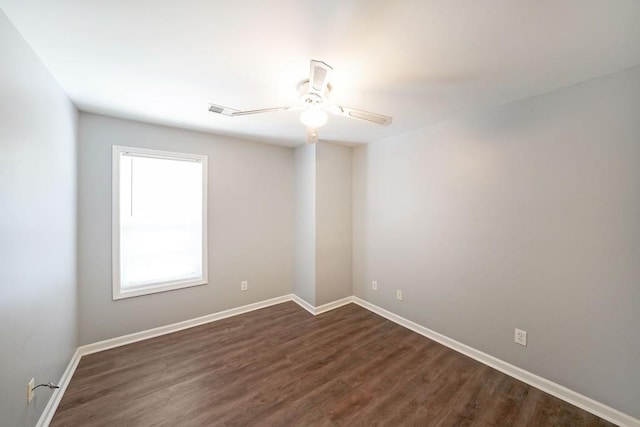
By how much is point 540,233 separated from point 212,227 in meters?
3.41

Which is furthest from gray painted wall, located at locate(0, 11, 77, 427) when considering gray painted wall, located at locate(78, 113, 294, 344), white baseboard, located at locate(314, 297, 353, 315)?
white baseboard, located at locate(314, 297, 353, 315)

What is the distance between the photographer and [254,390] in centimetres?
191

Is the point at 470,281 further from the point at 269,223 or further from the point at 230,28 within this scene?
the point at 230,28

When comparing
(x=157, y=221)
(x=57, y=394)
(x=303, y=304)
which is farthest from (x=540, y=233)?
(x=57, y=394)

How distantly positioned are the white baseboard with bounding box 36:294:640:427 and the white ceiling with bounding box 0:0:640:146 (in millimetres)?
2342

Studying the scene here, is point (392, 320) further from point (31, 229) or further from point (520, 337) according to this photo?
point (31, 229)

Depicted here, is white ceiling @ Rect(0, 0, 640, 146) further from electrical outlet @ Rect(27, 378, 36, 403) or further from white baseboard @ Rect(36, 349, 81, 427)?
white baseboard @ Rect(36, 349, 81, 427)

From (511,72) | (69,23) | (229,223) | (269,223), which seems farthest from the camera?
(269,223)

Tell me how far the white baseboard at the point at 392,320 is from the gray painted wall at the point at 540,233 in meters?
0.06

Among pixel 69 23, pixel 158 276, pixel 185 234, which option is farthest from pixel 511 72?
pixel 158 276

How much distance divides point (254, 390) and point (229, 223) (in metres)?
1.96

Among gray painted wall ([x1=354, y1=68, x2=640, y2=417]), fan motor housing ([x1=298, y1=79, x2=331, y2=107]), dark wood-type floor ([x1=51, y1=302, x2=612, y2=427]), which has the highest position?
fan motor housing ([x1=298, y1=79, x2=331, y2=107])

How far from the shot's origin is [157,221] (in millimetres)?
2740

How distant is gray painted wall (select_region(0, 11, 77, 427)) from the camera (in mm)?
1214
